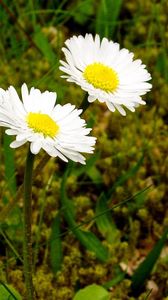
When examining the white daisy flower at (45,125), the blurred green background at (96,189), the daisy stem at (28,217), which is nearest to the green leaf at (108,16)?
the blurred green background at (96,189)

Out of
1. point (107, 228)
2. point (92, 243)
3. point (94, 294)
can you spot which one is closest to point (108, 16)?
point (107, 228)

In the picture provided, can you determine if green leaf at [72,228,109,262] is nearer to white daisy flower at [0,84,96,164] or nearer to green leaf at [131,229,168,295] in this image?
green leaf at [131,229,168,295]

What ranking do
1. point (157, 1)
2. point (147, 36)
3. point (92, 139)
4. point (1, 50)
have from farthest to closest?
point (157, 1) → point (147, 36) → point (1, 50) → point (92, 139)

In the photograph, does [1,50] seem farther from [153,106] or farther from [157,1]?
[157,1]

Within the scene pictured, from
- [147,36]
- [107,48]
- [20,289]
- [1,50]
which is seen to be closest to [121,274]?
[20,289]

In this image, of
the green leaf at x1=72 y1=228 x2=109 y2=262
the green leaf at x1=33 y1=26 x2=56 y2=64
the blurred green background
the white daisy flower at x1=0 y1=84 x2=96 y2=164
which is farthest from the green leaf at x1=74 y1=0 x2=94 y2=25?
the white daisy flower at x1=0 y1=84 x2=96 y2=164

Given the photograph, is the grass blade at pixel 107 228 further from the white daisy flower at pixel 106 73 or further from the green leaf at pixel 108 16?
the green leaf at pixel 108 16
